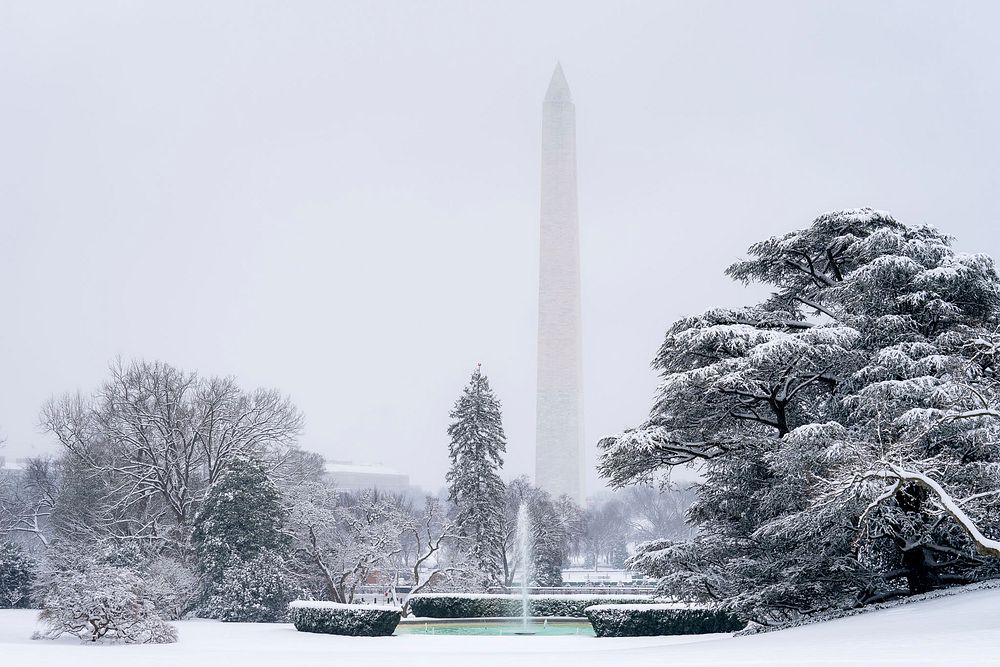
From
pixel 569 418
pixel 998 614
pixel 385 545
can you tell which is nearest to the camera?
pixel 998 614

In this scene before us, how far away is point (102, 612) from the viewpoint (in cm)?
2270

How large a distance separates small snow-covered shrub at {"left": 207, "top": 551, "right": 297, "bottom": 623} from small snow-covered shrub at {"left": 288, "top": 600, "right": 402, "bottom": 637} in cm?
559

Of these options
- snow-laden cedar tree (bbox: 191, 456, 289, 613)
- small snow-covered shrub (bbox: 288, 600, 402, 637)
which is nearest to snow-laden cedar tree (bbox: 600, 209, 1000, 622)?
small snow-covered shrub (bbox: 288, 600, 402, 637)

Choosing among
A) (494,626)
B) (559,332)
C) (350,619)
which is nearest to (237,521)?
(350,619)

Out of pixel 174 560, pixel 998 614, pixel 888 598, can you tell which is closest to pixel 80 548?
pixel 174 560

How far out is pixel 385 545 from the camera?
→ 132 ft

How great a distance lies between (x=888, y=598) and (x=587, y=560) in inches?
3434

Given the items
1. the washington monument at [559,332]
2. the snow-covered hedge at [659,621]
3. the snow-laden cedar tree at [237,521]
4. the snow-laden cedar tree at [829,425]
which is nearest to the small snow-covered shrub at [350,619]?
the snow-covered hedge at [659,621]

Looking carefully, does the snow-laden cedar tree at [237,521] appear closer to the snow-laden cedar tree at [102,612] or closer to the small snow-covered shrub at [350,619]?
the small snow-covered shrub at [350,619]

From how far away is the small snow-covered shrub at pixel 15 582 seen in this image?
35.8 meters

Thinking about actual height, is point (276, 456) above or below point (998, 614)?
above

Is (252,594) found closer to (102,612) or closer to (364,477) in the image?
(102,612)

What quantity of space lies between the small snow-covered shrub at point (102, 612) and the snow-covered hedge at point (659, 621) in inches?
465

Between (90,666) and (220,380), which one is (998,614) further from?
(220,380)
